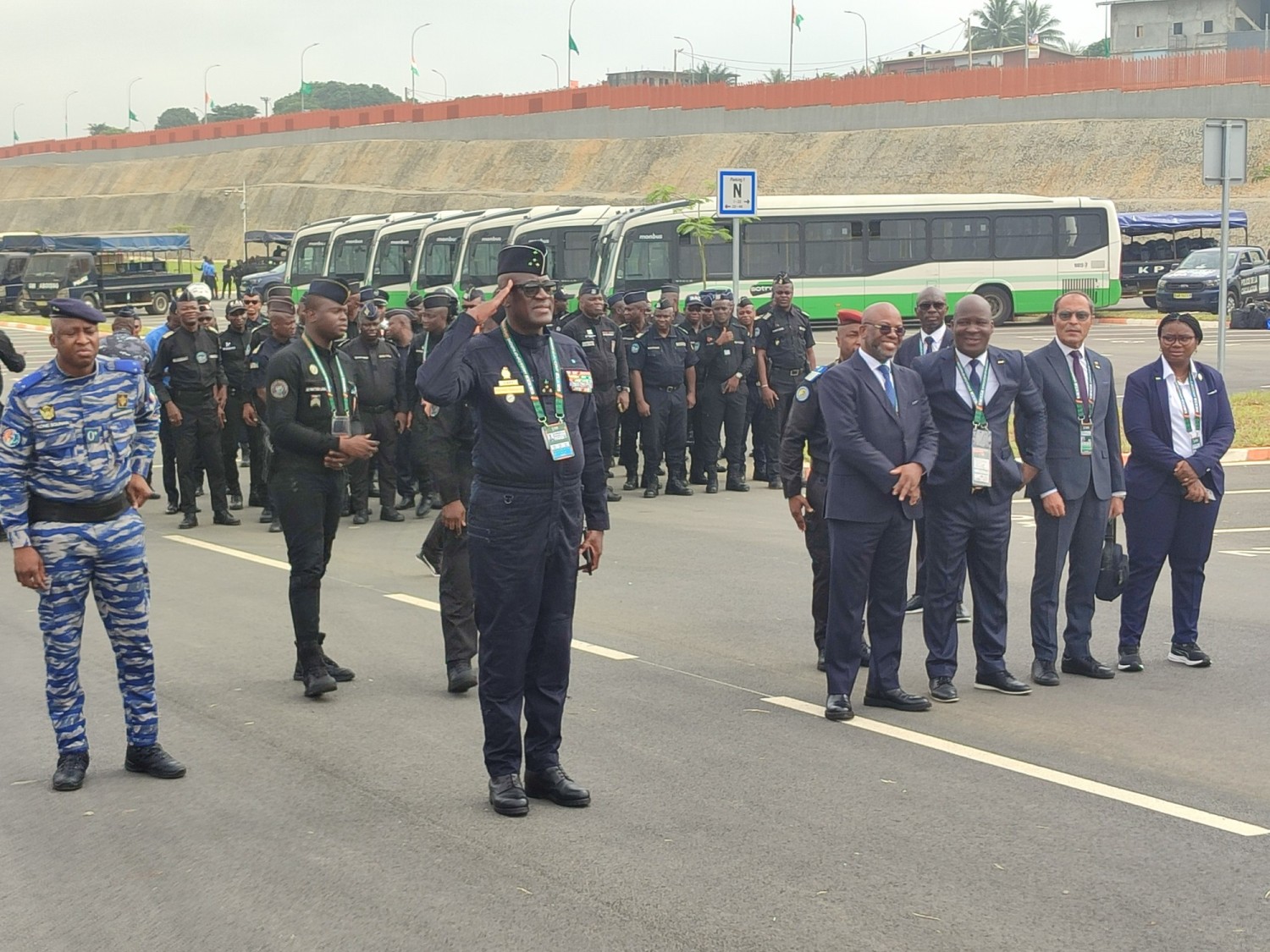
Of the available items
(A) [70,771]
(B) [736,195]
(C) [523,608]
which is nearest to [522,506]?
(C) [523,608]

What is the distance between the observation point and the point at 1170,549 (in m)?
8.91

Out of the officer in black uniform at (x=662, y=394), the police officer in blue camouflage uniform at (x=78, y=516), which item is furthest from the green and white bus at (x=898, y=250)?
the police officer in blue camouflage uniform at (x=78, y=516)

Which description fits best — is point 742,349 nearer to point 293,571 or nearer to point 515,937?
point 293,571

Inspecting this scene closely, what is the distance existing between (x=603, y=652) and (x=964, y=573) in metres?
2.07

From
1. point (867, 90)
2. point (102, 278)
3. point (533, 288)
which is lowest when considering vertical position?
point (533, 288)

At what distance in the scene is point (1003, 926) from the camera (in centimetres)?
489

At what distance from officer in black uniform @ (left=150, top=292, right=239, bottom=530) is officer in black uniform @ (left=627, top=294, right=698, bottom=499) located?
4.20 metres

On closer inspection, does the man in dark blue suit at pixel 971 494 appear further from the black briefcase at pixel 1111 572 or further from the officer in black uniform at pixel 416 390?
the officer in black uniform at pixel 416 390

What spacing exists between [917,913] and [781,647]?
420 cm

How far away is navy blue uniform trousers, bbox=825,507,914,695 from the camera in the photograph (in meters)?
7.62

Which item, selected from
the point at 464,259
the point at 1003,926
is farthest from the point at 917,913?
the point at 464,259

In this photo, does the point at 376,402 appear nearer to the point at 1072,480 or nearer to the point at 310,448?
the point at 310,448

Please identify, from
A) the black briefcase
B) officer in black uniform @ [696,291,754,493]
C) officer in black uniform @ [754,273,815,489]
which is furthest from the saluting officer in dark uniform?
officer in black uniform @ [754,273,815,489]

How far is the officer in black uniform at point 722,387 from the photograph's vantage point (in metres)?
16.9
